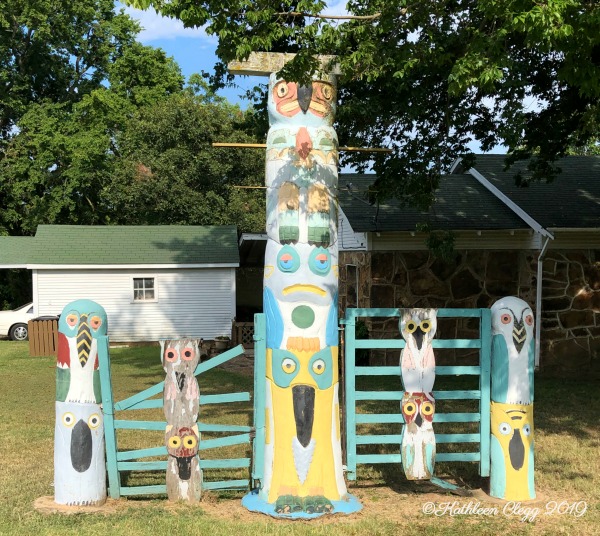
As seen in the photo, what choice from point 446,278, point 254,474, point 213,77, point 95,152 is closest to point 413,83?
point 213,77

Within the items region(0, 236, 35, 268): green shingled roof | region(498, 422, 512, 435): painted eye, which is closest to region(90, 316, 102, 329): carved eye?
region(498, 422, 512, 435): painted eye

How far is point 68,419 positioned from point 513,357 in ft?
12.4

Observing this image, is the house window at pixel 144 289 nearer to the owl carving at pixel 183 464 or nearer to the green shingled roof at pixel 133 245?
the green shingled roof at pixel 133 245

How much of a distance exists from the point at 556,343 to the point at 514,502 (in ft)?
30.1

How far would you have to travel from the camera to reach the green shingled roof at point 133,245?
21.3 m

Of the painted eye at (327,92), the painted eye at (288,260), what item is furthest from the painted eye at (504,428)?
the painted eye at (327,92)

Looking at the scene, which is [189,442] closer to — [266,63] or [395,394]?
[395,394]

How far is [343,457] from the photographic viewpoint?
615 centimetres

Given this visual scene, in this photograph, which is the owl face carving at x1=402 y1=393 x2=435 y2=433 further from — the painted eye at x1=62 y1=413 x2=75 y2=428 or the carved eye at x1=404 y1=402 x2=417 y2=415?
the painted eye at x1=62 y1=413 x2=75 y2=428

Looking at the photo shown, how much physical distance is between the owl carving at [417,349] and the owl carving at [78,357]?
2.60 metres

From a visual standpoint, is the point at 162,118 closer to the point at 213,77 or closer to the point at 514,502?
the point at 213,77

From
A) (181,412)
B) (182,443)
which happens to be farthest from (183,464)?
(181,412)

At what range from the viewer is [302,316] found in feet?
18.7

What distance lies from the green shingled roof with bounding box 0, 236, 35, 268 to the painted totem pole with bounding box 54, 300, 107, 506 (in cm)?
1870
